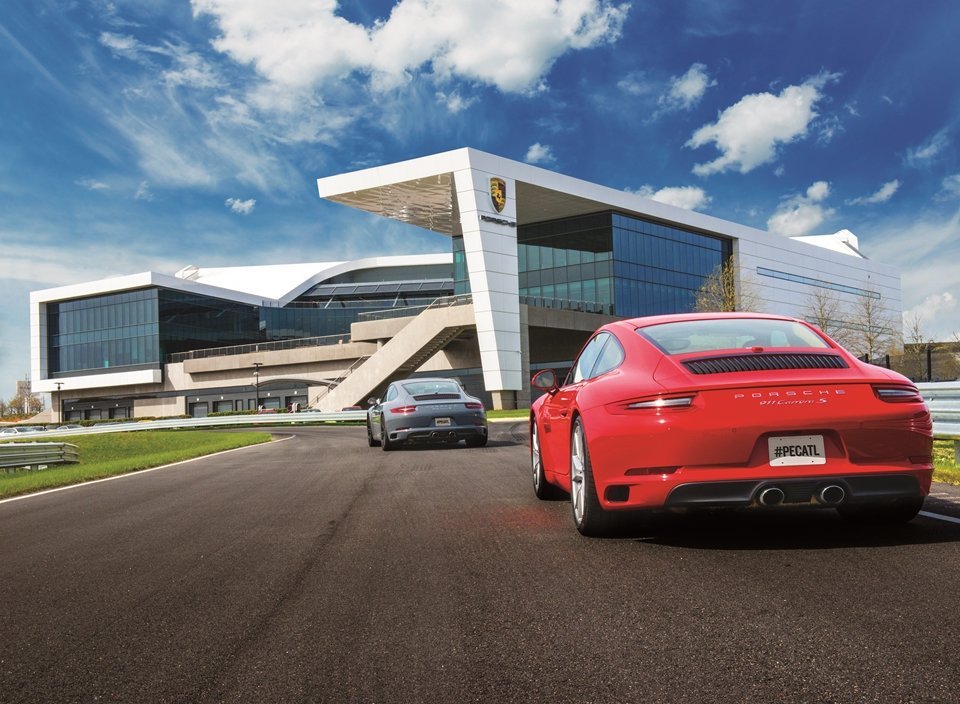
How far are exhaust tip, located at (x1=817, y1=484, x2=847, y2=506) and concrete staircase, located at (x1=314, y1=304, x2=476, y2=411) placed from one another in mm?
43675

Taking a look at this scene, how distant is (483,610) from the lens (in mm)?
3664

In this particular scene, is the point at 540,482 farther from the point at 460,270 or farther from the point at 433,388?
the point at 460,270

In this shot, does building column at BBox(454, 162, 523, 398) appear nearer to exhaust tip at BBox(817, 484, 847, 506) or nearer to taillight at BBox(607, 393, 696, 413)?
taillight at BBox(607, 393, 696, 413)

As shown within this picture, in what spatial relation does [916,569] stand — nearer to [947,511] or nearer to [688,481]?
[688,481]

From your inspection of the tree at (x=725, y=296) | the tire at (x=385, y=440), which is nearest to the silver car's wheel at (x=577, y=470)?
the tire at (x=385, y=440)

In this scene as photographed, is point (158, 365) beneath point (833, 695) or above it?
above

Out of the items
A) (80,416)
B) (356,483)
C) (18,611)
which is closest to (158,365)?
(80,416)

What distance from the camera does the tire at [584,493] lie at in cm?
524

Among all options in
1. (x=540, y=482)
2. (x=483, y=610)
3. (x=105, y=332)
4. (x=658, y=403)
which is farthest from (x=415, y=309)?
(x=483, y=610)

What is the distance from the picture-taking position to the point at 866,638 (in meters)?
3.06

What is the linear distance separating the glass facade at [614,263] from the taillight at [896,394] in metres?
50.2

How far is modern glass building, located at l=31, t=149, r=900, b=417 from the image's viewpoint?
46.2 metres

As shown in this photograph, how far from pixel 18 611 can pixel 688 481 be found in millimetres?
3525

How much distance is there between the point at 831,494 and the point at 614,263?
52.8 meters
